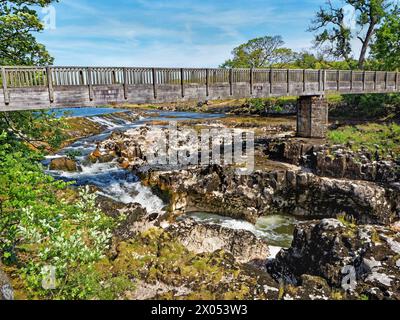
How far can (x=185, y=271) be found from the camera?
9.85 metres

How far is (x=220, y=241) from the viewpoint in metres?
13.9

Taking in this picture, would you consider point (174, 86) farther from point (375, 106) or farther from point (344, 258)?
point (375, 106)

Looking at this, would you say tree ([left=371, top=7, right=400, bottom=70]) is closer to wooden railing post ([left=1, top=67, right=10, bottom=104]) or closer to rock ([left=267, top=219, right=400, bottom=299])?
rock ([left=267, top=219, right=400, bottom=299])

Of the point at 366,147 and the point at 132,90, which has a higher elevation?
the point at 132,90

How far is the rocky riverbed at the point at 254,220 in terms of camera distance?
30.5ft

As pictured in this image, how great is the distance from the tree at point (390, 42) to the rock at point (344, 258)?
116 feet

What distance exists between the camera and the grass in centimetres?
2248

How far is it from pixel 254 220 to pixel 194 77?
10.5 metres

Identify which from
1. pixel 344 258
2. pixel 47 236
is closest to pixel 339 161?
pixel 344 258

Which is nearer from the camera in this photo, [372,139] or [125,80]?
[125,80]

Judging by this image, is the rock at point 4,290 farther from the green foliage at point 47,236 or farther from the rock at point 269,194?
the rock at point 269,194
